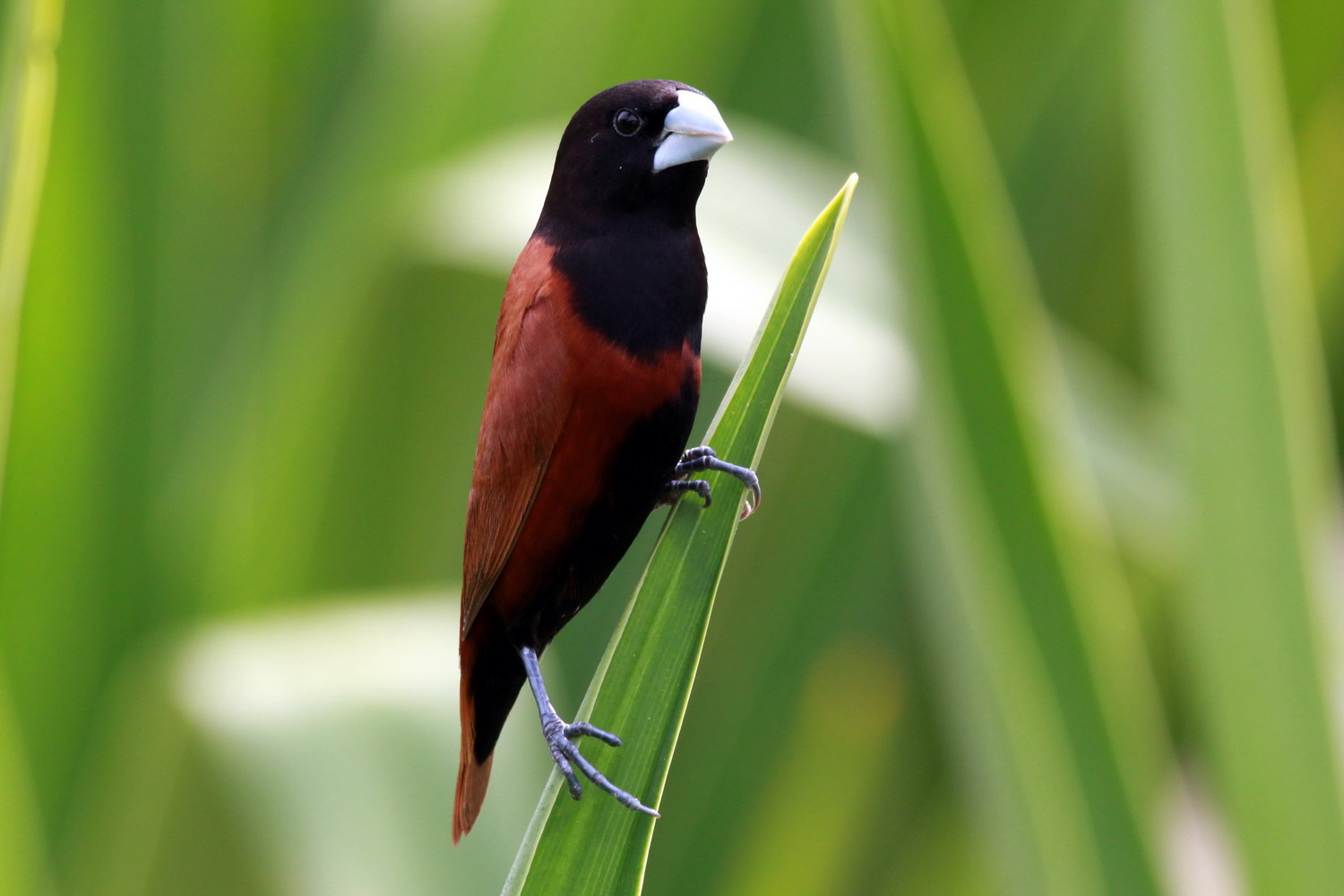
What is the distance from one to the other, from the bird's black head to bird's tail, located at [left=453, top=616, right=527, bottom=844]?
334 millimetres

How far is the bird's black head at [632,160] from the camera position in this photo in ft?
3.25

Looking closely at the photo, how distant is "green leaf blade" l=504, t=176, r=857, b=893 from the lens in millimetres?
812

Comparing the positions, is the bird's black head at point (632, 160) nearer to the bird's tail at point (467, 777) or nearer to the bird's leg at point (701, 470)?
the bird's leg at point (701, 470)

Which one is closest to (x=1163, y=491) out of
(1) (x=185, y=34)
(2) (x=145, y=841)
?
(2) (x=145, y=841)

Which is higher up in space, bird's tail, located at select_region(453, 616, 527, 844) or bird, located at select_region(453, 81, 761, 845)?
bird, located at select_region(453, 81, 761, 845)

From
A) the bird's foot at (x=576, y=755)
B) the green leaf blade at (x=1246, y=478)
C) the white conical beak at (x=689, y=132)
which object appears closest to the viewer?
the bird's foot at (x=576, y=755)

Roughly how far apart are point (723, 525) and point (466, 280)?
1.17 meters

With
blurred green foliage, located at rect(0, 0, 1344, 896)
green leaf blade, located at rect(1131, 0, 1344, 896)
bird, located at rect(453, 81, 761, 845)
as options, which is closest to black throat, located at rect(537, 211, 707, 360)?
bird, located at rect(453, 81, 761, 845)

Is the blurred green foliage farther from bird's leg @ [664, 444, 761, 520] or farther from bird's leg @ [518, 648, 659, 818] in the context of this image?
bird's leg @ [518, 648, 659, 818]

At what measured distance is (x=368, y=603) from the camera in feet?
5.22

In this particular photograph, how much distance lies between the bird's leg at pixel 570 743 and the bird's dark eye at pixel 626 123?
0.41 m

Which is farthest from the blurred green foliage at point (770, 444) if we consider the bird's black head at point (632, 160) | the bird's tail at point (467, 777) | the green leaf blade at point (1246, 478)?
the bird's tail at point (467, 777)

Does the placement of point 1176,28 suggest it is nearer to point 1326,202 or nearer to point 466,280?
point 466,280

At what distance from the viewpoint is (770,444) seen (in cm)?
222
